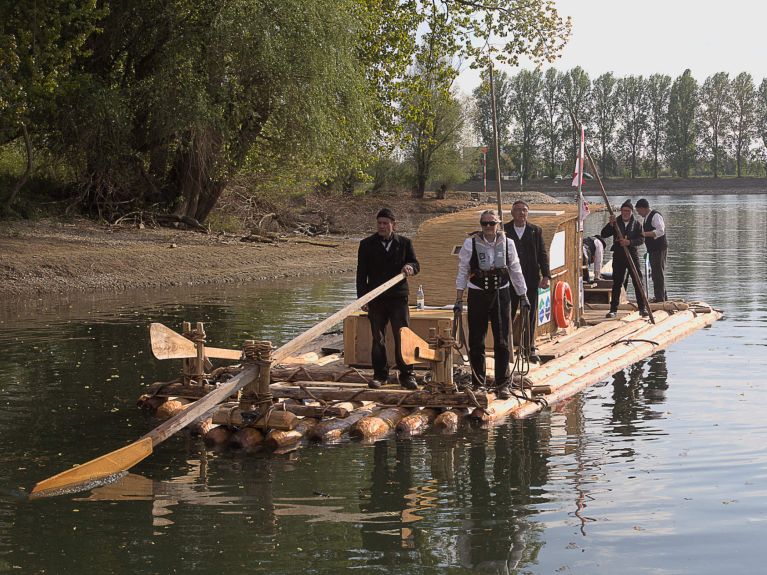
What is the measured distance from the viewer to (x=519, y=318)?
14.2 metres

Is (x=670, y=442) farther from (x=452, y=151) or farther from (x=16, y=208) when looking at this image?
(x=452, y=151)

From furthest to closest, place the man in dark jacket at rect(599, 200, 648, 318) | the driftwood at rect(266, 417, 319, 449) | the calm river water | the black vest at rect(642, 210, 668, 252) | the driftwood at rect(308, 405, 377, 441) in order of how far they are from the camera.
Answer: the black vest at rect(642, 210, 668, 252) < the man in dark jacket at rect(599, 200, 648, 318) < the driftwood at rect(308, 405, 377, 441) < the driftwood at rect(266, 417, 319, 449) < the calm river water

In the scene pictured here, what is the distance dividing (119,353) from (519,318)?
619cm

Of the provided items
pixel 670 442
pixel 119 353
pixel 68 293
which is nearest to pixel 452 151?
pixel 68 293

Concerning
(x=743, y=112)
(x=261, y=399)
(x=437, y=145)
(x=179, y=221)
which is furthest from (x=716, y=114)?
(x=261, y=399)

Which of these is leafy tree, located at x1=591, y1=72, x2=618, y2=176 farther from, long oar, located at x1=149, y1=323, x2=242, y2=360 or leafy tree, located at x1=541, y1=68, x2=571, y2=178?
long oar, located at x1=149, y1=323, x2=242, y2=360

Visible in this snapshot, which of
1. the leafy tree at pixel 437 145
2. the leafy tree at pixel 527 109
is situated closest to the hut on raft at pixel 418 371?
the leafy tree at pixel 437 145

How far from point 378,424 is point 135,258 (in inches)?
700

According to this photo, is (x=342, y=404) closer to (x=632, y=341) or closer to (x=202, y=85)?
(x=632, y=341)

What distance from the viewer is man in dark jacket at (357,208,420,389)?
12.4m

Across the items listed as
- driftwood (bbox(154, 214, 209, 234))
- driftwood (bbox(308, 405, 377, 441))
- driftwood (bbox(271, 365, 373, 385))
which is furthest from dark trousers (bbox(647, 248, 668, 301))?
driftwood (bbox(154, 214, 209, 234))

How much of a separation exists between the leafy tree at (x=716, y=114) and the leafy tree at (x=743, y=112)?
702mm

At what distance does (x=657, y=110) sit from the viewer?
419ft

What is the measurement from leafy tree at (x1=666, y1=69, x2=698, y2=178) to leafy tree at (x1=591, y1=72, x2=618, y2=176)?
6.46 m
